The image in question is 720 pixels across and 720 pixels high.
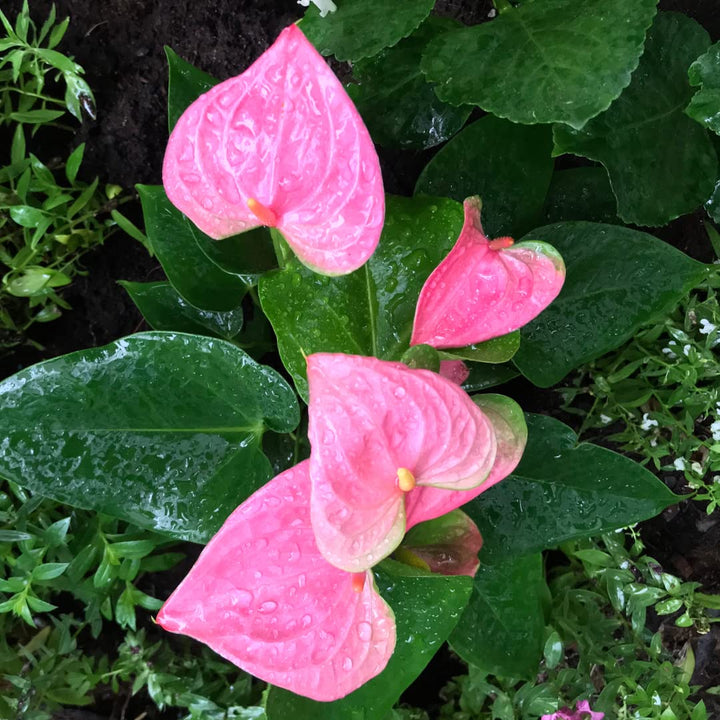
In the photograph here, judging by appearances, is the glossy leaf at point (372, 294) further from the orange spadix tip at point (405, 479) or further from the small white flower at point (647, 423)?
the small white flower at point (647, 423)

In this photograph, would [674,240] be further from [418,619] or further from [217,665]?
[217,665]

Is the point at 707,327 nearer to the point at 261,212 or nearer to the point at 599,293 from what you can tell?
the point at 599,293

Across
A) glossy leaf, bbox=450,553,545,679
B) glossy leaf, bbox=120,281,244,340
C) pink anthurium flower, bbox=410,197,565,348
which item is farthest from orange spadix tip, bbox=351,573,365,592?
glossy leaf, bbox=120,281,244,340

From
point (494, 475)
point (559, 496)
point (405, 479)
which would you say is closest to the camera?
point (405, 479)

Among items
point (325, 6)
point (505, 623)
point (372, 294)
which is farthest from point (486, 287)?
point (505, 623)

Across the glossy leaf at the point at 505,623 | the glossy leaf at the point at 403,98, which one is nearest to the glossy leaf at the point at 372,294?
the glossy leaf at the point at 403,98


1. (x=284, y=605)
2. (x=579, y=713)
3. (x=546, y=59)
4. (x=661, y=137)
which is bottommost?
(x=579, y=713)

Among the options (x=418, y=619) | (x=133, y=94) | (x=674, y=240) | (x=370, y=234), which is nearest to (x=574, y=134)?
(x=370, y=234)
